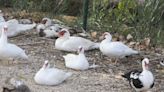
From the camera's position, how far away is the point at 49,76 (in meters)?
7.47

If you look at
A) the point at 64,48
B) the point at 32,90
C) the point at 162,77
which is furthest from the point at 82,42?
the point at 32,90

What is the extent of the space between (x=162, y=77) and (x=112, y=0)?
3955mm

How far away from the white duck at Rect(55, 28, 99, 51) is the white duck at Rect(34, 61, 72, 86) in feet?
4.97

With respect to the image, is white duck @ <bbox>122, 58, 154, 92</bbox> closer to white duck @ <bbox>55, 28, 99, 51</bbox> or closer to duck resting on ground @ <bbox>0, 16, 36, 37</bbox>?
white duck @ <bbox>55, 28, 99, 51</bbox>

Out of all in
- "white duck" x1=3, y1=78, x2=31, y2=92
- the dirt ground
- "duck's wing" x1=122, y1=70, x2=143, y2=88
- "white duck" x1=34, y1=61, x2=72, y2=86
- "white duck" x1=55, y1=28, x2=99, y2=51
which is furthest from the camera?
"white duck" x1=55, y1=28, x2=99, y2=51

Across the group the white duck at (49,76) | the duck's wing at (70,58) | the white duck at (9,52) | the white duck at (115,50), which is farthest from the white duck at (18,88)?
the white duck at (115,50)

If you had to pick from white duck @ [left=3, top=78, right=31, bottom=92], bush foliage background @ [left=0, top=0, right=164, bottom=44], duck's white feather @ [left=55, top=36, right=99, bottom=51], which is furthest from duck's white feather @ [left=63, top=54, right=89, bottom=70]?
bush foliage background @ [left=0, top=0, right=164, bottom=44]

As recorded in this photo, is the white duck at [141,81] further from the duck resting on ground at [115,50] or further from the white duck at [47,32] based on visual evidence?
the white duck at [47,32]

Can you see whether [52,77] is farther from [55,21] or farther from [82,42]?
[55,21]

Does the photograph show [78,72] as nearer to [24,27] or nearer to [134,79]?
[134,79]

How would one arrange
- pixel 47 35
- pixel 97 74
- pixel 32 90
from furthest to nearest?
pixel 47 35
pixel 97 74
pixel 32 90

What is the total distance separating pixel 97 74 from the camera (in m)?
8.14

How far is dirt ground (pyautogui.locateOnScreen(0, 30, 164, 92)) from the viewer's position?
7549mm

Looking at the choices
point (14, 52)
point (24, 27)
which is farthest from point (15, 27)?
point (14, 52)
